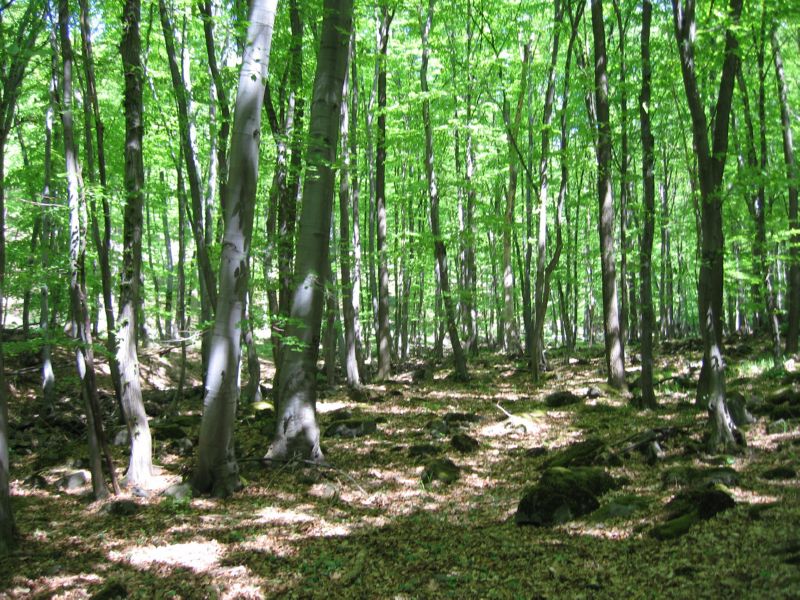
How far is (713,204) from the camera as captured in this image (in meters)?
7.60

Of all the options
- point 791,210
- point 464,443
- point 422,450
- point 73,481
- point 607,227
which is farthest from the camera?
point 791,210

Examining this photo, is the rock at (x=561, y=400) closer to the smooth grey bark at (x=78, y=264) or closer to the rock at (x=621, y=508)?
the rock at (x=621, y=508)

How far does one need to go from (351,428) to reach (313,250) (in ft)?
12.9

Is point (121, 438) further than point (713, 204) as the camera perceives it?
Yes

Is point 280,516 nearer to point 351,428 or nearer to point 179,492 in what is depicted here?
point 179,492

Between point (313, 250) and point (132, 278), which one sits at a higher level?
point (313, 250)

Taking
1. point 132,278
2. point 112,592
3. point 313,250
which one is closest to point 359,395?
point 313,250

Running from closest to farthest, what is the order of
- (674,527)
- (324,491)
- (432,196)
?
(674,527) < (324,491) < (432,196)

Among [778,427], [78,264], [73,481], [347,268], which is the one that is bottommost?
[73,481]

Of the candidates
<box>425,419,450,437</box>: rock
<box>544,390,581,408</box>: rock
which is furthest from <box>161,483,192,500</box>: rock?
<box>544,390,581,408</box>: rock

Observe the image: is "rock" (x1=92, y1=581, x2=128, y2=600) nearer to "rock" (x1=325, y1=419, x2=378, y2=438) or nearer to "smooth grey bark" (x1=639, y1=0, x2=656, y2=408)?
"rock" (x1=325, y1=419, x2=378, y2=438)

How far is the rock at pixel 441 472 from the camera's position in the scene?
24.8 feet

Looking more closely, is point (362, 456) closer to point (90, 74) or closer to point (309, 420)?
point (309, 420)

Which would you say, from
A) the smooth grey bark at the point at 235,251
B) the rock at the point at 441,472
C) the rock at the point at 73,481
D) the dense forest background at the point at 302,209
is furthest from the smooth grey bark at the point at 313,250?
the rock at the point at 73,481
